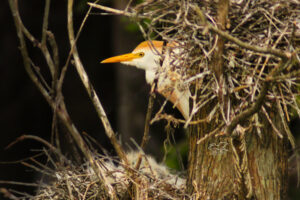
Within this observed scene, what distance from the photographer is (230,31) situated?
156cm

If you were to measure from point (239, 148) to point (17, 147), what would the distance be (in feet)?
7.71

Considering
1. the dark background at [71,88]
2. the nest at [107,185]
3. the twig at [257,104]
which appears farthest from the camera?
the dark background at [71,88]

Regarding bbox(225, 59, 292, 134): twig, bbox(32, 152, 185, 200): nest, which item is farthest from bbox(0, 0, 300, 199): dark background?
bbox(225, 59, 292, 134): twig

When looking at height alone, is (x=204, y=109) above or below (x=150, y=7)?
below

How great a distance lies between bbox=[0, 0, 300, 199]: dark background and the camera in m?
3.41

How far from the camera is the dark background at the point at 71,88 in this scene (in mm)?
3410

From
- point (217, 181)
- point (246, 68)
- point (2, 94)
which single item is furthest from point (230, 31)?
point (2, 94)

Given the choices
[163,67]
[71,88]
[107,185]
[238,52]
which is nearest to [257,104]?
[238,52]

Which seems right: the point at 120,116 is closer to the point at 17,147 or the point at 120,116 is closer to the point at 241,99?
the point at 17,147

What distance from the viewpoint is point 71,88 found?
3785mm

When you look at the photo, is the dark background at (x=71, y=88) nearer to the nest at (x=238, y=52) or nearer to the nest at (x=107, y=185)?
the nest at (x=107, y=185)

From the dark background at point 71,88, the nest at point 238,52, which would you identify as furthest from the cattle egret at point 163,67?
the dark background at point 71,88

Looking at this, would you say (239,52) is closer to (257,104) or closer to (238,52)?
(238,52)

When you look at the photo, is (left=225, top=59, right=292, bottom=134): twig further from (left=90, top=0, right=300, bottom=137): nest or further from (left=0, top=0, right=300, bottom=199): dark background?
(left=0, top=0, right=300, bottom=199): dark background
